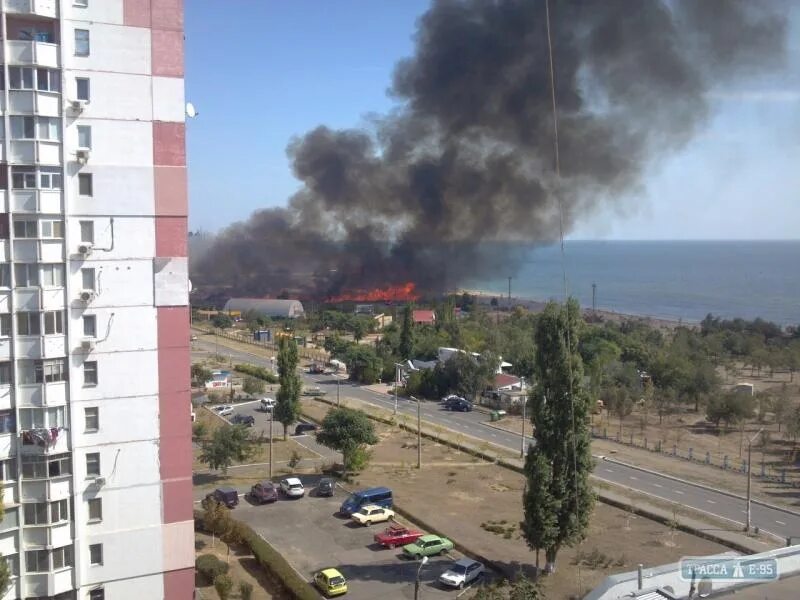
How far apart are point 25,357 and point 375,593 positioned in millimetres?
3799

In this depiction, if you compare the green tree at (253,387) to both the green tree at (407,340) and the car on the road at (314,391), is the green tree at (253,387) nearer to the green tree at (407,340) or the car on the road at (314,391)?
the car on the road at (314,391)

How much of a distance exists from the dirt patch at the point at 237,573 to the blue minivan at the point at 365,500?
1.60 m

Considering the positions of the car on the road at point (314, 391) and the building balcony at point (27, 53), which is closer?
the building balcony at point (27, 53)

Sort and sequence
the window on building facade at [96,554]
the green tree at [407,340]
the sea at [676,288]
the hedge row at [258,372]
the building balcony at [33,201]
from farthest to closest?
the sea at [676,288] → the green tree at [407,340] → the hedge row at [258,372] → the window on building facade at [96,554] → the building balcony at [33,201]

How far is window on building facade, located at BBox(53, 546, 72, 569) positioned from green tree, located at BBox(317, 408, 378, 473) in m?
5.85

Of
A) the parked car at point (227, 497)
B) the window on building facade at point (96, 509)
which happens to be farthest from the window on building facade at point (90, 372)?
the parked car at point (227, 497)

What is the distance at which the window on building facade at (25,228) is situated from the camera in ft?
15.0

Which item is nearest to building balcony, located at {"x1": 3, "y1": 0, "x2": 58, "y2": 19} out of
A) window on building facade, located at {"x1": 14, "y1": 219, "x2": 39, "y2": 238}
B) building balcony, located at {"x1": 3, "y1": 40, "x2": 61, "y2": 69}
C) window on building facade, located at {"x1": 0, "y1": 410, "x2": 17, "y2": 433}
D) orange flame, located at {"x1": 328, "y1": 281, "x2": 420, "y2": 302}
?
building balcony, located at {"x1": 3, "y1": 40, "x2": 61, "y2": 69}

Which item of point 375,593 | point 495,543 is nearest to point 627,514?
point 495,543

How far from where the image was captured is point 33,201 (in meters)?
4.59

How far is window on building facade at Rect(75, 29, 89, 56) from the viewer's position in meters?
4.67

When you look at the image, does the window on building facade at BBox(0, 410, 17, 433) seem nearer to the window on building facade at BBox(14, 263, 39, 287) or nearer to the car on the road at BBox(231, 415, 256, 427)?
the window on building facade at BBox(14, 263, 39, 287)

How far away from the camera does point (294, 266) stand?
28516 millimetres

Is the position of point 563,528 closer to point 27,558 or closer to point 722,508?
point 722,508
